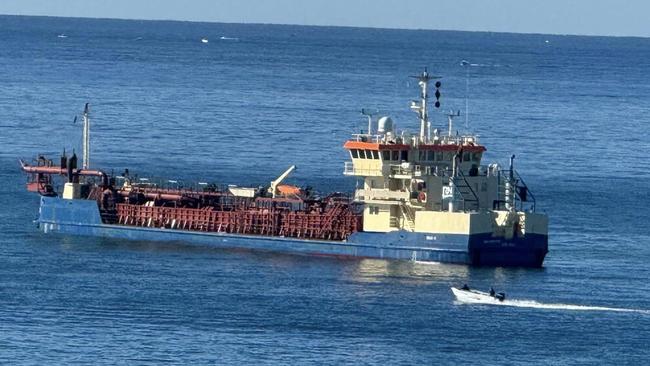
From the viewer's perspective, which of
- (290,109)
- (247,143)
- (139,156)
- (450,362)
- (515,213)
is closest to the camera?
(450,362)

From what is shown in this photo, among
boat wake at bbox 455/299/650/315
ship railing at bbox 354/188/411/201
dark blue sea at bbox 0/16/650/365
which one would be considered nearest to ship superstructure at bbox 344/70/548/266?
ship railing at bbox 354/188/411/201

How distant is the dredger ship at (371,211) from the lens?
8806cm

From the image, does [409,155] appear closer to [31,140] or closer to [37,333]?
[37,333]

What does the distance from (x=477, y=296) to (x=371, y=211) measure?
43.2 feet

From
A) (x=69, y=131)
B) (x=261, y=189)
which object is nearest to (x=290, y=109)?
(x=69, y=131)

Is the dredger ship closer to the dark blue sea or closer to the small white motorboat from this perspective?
the dark blue sea

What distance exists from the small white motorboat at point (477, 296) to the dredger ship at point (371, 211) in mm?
8359

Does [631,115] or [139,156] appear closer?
[139,156]

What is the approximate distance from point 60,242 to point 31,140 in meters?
49.7

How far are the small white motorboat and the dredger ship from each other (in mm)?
8359

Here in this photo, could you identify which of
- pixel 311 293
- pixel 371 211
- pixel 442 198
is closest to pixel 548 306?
pixel 311 293

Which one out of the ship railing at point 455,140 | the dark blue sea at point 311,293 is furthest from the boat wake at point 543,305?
the ship railing at point 455,140

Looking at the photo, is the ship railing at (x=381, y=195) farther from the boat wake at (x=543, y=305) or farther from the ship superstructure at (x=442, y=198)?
the boat wake at (x=543, y=305)

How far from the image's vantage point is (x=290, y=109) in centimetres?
17725
